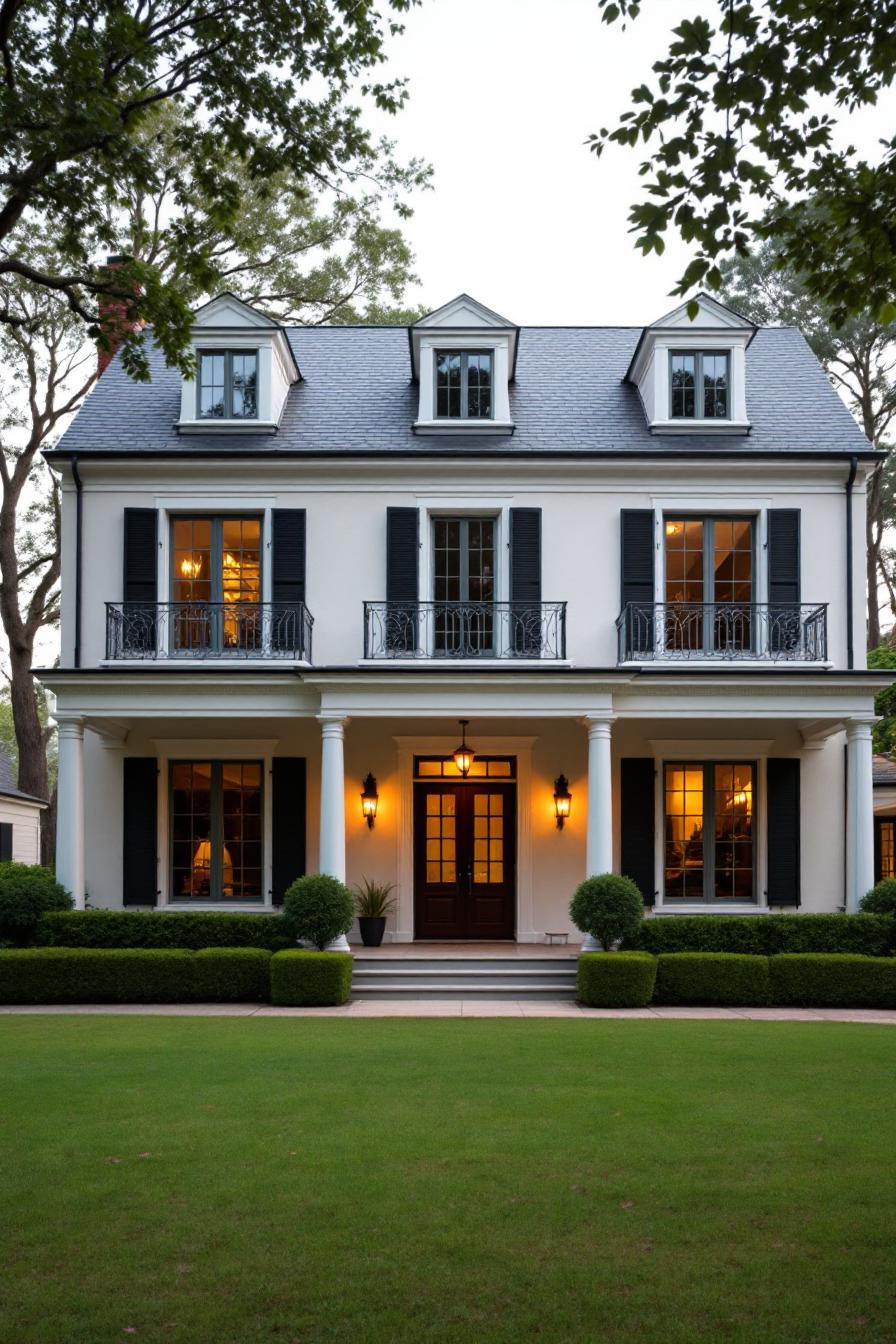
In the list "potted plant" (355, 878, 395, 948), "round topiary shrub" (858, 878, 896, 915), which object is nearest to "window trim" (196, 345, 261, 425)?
"potted plant" (355, 878, 395, 948)

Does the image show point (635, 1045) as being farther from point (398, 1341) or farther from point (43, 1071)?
point (398, 1341)

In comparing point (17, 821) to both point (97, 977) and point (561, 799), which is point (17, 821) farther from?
point (561, 799)

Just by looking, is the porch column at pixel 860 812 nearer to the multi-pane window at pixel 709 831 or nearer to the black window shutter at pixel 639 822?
the multi-pane window at pixel 709 831

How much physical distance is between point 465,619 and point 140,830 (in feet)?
18.5

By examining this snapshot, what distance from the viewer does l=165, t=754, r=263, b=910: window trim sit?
55.5ft

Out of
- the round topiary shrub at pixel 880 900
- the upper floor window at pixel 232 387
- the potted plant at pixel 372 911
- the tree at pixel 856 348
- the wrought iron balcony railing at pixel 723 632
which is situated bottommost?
the potted plant at pixel 372 911

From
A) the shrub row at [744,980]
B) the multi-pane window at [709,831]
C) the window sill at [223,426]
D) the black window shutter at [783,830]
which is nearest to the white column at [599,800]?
the shrub row at [744,980]

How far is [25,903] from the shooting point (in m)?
14.7

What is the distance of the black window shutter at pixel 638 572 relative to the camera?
16.5 meters

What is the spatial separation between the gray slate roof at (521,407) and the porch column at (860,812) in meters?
4.19

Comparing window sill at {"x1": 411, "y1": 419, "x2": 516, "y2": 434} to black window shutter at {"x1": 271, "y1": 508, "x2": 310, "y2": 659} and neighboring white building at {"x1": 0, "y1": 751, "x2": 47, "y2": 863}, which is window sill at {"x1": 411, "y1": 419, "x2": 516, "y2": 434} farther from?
neighboring white building at {"x1": 0, "y1": 751, "x2": 47, "y2": 863}

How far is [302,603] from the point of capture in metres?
16.4

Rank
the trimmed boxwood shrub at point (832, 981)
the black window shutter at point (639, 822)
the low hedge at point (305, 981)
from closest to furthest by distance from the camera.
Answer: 1. the low hedge at point (305, 981)
2. the trimmed boxwood shrub at point (832, 981)
3. the black window shutter at point (639, 822)

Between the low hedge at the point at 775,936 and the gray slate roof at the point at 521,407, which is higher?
the gray slate roof at the point at 521,407
